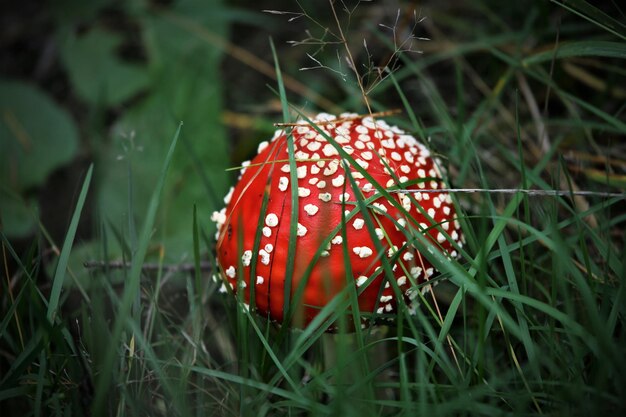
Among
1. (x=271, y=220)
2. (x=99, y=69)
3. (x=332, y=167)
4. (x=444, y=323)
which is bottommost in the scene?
(x=444, y=323)

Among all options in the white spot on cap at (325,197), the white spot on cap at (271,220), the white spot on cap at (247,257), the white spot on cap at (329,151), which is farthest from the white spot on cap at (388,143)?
the white spot on cap at (247,257)

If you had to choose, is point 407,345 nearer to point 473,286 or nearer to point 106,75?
point 473,286

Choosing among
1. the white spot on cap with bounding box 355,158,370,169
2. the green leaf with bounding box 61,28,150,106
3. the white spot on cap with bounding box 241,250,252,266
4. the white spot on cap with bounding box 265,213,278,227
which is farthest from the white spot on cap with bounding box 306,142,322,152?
the green leaf with bounding box 61,28,150,106

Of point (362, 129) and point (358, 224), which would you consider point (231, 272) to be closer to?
point (358, 224)

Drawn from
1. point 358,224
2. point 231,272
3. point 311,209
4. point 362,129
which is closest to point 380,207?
point 358,224

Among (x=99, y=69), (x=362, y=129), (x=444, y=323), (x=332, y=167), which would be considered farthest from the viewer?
(x=99, y=69)

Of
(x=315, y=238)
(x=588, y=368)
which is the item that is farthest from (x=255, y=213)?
(x=588, y=368)
